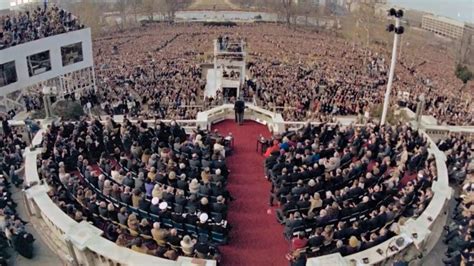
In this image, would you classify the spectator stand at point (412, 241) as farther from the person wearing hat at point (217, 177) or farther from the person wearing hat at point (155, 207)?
the person wearing hat at point (217, 177)

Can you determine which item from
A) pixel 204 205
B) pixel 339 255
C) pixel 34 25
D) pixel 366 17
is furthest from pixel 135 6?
pixel 339 255

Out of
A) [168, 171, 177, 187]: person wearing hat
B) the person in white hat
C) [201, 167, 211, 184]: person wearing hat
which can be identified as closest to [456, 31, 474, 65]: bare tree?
[201, 167, 211, 184]: person wearing hat

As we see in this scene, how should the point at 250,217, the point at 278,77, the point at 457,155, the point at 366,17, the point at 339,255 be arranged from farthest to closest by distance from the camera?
the point at 366,17, the point at 278,77, the point at 457,155, the point at 250,217, the point at 339,255

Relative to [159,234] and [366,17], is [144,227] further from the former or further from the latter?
[366,17]

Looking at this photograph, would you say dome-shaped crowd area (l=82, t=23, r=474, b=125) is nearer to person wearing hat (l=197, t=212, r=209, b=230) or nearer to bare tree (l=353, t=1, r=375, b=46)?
bare tree (l=353, t=1, r=375, b=46)

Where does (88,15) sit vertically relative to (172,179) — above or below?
above
